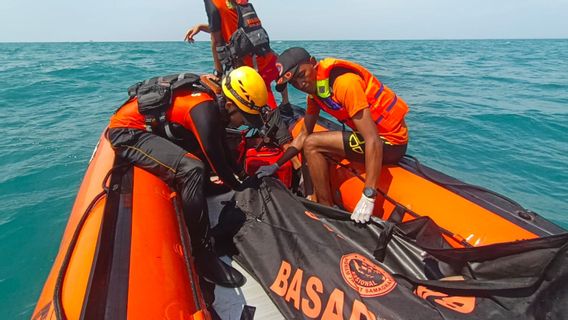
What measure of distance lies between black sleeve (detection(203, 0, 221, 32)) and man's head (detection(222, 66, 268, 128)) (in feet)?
7.32

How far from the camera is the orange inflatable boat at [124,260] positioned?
1.58 metres

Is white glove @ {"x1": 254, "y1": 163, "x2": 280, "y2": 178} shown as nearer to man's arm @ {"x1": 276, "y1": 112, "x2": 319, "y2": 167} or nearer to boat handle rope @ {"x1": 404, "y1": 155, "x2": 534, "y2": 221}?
man's arm @ {"x1": 276, "y1": 112, "x2": 319, "y2": 167}

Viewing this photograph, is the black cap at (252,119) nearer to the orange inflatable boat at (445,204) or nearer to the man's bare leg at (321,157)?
the man's bare leg at (321,157)

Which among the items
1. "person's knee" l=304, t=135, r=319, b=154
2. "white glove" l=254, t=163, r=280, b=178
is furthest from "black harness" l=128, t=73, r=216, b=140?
"person's knee" l=304, t=135, r=319, b=154

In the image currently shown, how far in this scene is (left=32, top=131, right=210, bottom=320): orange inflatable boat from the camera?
1577 millimetres

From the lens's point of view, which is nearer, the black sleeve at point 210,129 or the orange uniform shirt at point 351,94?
the black sleeve at point 210,129

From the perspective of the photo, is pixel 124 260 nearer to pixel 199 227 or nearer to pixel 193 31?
pixel 199 227

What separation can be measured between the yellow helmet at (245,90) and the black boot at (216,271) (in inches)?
46.6

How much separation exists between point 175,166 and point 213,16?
8.70ft

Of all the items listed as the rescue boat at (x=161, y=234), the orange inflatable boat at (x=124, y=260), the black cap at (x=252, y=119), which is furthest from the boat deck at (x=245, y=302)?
the black cap at (x=252, y=119)

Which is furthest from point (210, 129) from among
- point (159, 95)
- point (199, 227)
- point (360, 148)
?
point (360, 148)

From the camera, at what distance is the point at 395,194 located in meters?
2.77

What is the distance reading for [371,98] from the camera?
2869 millimetres

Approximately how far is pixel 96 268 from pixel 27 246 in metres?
3.16
